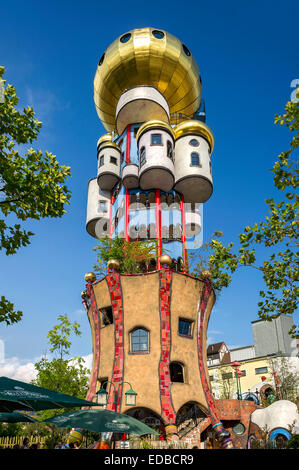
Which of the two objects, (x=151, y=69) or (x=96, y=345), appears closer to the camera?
(x=96, y=345)

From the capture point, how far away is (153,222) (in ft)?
71.5

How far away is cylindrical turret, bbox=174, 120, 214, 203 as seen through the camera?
74.6ft

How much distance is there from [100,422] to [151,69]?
829 inches

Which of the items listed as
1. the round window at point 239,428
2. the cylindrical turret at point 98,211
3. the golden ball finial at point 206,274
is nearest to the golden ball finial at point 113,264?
the golden ball finial at point 206,274

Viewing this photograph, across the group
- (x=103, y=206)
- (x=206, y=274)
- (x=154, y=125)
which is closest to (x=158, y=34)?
(x=154, y=125)

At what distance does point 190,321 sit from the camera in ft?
63.5

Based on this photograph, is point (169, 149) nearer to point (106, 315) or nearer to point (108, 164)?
point (108, 164)

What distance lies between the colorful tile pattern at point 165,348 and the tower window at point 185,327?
129cm

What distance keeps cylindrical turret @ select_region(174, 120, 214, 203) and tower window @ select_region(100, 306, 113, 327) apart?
27.2 ft

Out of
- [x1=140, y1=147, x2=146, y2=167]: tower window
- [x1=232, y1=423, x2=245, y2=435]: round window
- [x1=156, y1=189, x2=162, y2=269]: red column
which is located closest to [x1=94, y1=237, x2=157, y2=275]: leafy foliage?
[x1=156, y1=189, x2=162, y2=269]: red column

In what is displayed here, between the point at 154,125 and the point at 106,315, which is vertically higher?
the point at 154,125

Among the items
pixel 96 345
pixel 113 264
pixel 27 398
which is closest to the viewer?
pixel 27 398

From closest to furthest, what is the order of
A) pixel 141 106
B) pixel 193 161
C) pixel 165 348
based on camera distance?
pixel 165 348 < pixel 193 161 < pixel 141 106
